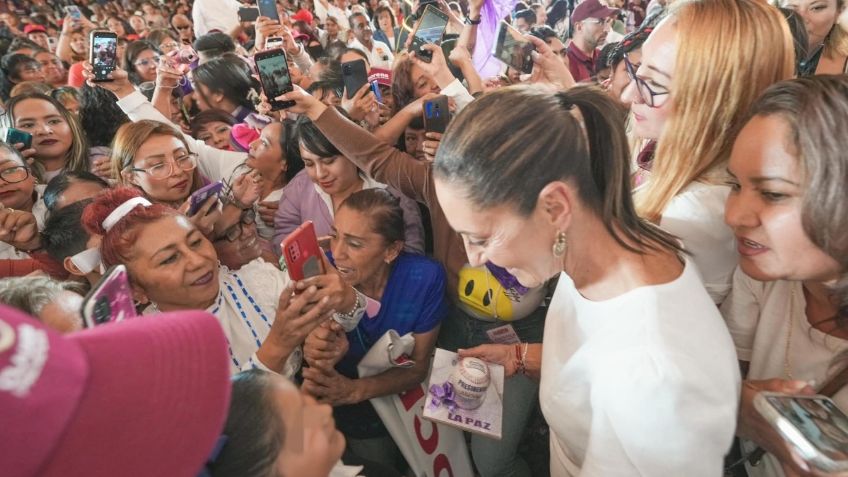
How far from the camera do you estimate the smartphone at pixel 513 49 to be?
2635 millimetres

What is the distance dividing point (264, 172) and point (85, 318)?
2.02 meters

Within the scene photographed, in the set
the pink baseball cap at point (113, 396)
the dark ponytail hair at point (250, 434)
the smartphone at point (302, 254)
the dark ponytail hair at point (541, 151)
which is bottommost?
the smartphone at point (302, 254)

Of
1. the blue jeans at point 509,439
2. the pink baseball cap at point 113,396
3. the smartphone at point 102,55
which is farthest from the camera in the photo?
the smartphone at point 102,55

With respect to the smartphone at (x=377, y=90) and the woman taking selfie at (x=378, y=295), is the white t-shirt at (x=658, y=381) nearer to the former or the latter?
the woman taking selfie at (x=378, y=295)

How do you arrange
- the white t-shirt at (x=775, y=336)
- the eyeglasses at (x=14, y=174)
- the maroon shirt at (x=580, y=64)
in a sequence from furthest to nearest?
1. the maroon shirt at (x=580, y=64)
2. the eyeglasses at (x=14, y=174)
3. the white t-shirt at (x=775, y=336)

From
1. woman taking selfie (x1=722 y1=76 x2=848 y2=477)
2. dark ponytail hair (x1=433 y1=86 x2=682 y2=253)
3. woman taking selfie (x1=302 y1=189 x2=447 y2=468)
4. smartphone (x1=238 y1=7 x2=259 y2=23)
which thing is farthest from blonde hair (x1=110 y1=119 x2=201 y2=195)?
smartphone (x1=238 y1=7 x2=259 y2=23)

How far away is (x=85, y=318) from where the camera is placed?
2.97 feet

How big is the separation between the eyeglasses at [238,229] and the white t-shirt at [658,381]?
5.22 ft

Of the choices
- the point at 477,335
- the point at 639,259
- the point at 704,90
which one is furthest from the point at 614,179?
the point at 477,335

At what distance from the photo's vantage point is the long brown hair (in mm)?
924

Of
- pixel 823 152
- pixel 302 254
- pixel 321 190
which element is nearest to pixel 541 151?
pixel 823 152

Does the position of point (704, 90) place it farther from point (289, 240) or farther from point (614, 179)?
point (289, 240)

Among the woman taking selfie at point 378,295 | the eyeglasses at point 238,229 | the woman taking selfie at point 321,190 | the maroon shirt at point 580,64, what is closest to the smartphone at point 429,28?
the woman taking selfie at point 321,190

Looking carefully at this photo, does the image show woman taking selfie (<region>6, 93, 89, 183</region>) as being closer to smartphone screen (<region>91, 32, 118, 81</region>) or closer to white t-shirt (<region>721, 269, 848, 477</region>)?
smartphone screen (<region>91, 32, 118, 81</region>)
